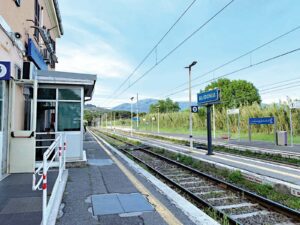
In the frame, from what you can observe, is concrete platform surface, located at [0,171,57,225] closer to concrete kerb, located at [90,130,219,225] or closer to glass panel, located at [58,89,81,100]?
concrete kerb, located at [90,130,219,225]

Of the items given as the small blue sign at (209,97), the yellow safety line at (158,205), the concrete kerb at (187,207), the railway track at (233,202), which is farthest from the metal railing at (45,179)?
the small blue sign at (209,97)

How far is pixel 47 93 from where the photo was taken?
32.9ft

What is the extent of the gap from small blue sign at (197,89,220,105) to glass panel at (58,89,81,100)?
721cm

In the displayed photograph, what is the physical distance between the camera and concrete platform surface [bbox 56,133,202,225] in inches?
180

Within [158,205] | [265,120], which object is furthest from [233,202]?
[265,120]

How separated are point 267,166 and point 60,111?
8.38 metres

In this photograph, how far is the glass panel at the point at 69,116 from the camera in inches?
396

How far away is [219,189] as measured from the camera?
796 centimetres

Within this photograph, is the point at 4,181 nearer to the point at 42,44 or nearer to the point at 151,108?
the point at 42,44

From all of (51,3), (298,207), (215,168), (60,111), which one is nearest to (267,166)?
(215,168)

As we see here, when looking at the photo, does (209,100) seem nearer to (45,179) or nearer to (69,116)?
(69,116)

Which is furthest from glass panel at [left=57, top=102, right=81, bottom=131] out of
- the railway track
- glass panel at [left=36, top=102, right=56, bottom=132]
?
the railway track

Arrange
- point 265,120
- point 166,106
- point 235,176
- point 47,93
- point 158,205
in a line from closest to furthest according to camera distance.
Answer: point 158,205
point 235,176
point 47,93
point 265,120
point 166,106

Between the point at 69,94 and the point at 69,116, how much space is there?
0.82m
